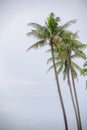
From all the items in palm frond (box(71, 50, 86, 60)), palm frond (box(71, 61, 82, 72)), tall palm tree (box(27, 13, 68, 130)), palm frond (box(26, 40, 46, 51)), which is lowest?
palm frond (box(71, 61, 82, 72))

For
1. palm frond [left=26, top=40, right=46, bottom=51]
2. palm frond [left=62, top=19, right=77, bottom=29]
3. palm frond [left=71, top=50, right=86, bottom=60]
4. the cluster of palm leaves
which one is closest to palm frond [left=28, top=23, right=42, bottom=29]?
the cluster of palm leaves

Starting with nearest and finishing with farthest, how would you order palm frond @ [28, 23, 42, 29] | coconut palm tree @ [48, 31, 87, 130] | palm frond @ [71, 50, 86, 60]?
palm frond @ [28, 23, 42, 29], coconut palm tree @ [48, 31, 87, 130], palm frond @ [71, 50, 86, 60]

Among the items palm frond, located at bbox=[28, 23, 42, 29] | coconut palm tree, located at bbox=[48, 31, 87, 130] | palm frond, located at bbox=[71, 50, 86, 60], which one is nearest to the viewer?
palm frond, located at bbox=[28, 23, 42, 29]

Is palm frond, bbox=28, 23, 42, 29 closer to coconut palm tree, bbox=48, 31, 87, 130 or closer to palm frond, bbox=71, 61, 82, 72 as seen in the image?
coconut palm tree, bbox=48, 31, 87, 130

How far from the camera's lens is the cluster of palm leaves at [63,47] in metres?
7.29

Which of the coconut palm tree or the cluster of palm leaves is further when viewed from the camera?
the coconut palm tree

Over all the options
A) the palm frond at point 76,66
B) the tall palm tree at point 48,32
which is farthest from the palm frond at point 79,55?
the tall palm tree at point 48,32

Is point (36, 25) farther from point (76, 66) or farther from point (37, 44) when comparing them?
point (76, 66)

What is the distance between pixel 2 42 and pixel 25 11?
1.04 metres

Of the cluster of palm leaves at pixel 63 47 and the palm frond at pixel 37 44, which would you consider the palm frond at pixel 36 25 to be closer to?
the cluster of palm leaves at pixel 63 47

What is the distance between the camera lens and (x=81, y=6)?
24.8ft

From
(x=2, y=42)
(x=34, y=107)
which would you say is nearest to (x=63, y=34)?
(x=2, y=42)

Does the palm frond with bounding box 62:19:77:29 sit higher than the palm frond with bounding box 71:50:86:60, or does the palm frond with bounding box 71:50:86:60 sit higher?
the palm frond with bounding box 62:19:77:29

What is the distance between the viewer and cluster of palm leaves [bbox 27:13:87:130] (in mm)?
7289
